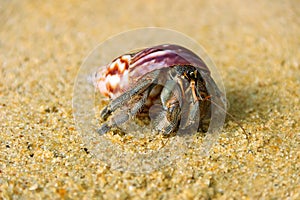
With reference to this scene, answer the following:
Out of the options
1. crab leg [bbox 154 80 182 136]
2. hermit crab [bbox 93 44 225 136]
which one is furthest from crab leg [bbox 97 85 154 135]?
crab leg [bbox 154 80 182 136]

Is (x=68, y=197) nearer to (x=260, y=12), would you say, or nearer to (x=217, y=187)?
(x=217, y=187)

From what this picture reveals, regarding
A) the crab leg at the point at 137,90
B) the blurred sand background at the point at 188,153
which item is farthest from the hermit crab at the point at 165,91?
the blurred sand background at the point at 188,153

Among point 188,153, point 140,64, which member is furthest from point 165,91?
point 188,153

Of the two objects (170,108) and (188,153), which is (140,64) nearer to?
(170,108)

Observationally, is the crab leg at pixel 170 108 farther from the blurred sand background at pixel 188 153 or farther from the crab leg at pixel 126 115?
the blurred sand background at pixel 188 153

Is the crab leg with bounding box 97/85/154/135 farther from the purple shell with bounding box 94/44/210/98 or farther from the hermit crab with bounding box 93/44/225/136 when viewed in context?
the purple shell with bounding box 94/44/210/98

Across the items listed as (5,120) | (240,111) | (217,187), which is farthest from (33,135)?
(240,111)
